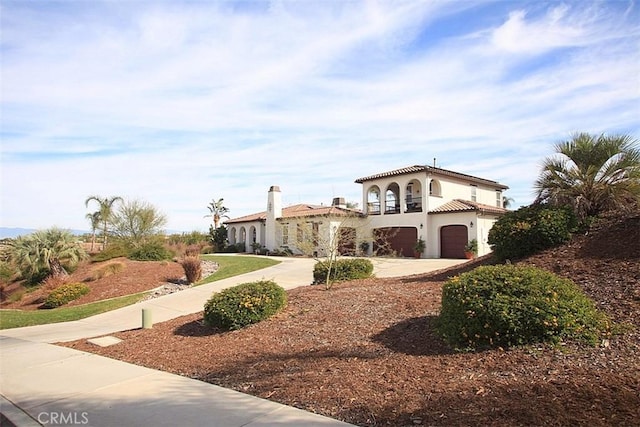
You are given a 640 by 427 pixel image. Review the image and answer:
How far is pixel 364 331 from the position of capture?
23.0 ft

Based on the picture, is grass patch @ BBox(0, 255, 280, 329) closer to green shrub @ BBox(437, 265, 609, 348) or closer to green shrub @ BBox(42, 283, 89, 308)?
green shrub @ BBox(42, 283, 89, 308)

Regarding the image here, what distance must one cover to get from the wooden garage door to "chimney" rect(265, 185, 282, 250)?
14.7 meters

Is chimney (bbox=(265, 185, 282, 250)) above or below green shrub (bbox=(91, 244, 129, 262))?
above

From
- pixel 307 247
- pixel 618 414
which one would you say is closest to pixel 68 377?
pixel 618 414

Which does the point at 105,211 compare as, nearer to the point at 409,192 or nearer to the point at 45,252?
the point at 45,252

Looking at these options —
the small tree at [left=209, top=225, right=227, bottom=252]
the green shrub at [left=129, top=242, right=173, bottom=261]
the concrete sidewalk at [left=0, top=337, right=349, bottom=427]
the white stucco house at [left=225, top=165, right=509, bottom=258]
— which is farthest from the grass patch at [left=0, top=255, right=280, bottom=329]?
the small tree at [left=209, top=225, right=227, bottom=252]

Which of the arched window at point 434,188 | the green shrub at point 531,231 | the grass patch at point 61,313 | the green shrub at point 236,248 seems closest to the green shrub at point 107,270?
the grass patch at point 61,313

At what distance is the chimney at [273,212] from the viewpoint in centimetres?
3741

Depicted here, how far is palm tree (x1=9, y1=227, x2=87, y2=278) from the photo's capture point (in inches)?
814

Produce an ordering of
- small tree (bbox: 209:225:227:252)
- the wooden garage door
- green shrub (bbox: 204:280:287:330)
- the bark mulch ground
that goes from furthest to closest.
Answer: small tree (bbox: 209:225:227:252) < the wooden garage door < green shrub (bbox: 204:280:287:330) < the bark mulch ground

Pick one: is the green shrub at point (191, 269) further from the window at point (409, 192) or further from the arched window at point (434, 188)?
the window at point (409, 192)

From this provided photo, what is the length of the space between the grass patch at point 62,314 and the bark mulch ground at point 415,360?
226 inches

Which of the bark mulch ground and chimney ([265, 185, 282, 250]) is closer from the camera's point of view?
the bark mulch ground
